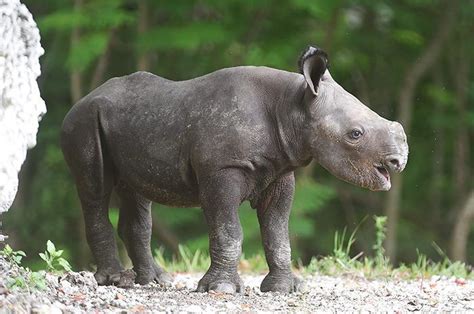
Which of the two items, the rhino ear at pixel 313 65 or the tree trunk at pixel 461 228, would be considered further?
the tree trunk at pixel 461 228

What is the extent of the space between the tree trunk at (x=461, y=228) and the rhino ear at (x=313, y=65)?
8519 mm

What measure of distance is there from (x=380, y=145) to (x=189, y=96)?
141 cm

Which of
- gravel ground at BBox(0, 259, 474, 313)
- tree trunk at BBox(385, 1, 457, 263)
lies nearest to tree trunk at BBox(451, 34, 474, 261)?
tree trunk at BBox(385, 1, 457, 263)

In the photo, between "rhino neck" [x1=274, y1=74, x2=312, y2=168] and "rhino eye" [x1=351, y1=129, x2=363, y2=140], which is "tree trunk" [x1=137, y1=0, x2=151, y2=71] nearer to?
"rhino neck" [x1=274, y1=74, x2=312, y2=168]

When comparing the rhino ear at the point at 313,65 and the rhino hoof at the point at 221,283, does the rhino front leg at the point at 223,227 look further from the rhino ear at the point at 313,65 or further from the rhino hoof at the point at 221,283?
the rhino ear at the point at 313,65

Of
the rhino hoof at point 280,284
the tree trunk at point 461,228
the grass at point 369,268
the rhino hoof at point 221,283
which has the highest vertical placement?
the rhino hoof at point 221,283

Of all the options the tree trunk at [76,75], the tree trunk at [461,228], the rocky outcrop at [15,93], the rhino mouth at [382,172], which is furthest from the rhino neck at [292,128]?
the tree trunk at [461,228]

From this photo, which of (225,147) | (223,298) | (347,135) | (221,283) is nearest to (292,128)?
(347,135)

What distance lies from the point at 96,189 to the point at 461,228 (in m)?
8.65

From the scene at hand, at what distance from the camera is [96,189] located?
8.09m

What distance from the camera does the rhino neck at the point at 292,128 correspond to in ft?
24.5

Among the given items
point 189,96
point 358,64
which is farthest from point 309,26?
point 189,96

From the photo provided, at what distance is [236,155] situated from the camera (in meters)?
7.30

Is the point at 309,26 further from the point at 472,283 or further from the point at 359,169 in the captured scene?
the point at 359,169
